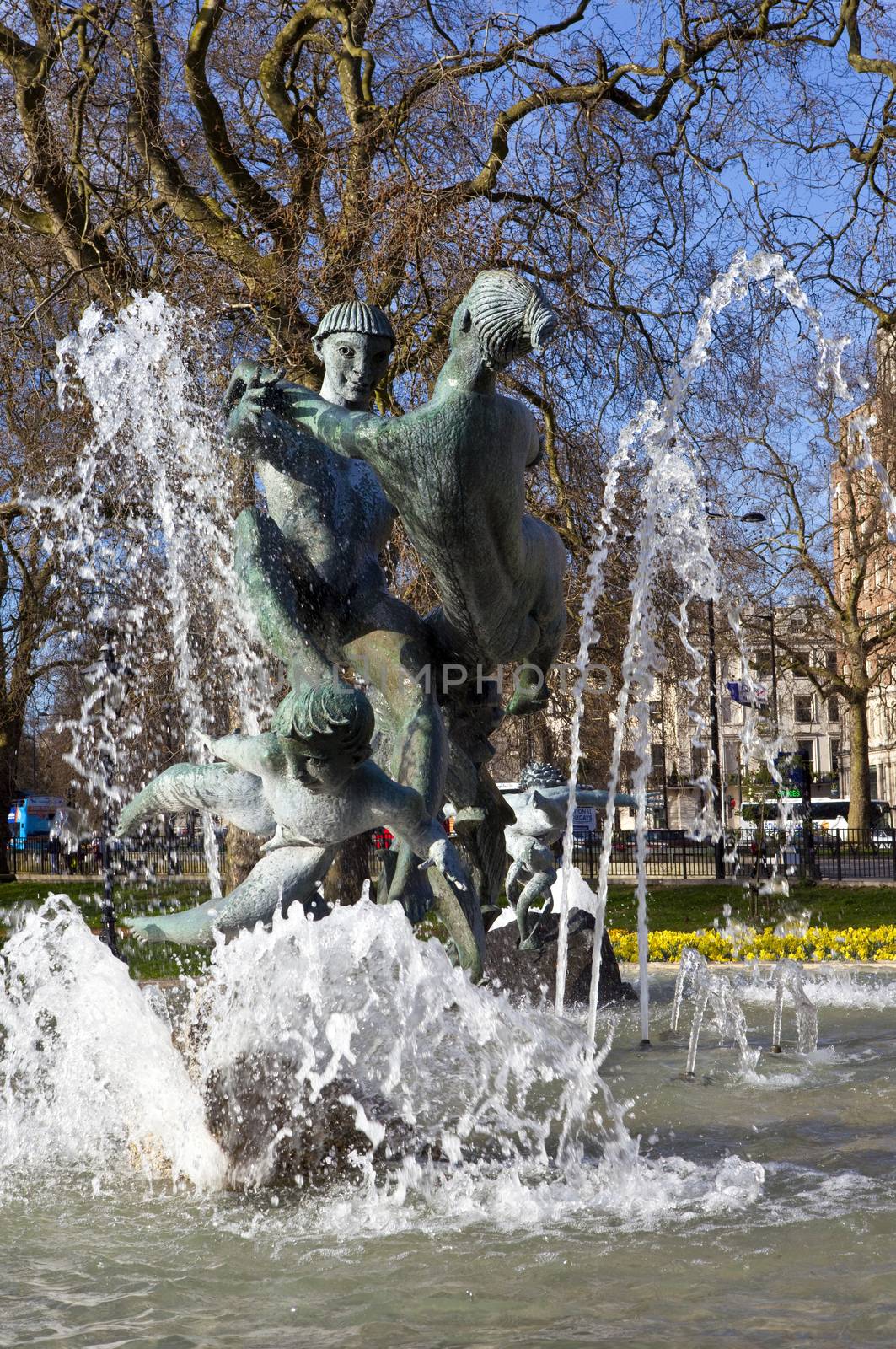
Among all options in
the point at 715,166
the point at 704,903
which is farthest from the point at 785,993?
the point at 704,903

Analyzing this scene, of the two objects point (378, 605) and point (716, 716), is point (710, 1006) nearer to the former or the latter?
point (378, 605)

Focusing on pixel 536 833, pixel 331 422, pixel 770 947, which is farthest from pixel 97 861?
pixel 331 422

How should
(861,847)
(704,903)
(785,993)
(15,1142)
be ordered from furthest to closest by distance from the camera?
(861,847)
(704,903)
(785,993)
(15,1142)

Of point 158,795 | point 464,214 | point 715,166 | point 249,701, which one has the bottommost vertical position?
point 158,795

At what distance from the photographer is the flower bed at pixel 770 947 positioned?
10828 millimetres

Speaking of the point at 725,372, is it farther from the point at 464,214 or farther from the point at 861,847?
the point at 861,847

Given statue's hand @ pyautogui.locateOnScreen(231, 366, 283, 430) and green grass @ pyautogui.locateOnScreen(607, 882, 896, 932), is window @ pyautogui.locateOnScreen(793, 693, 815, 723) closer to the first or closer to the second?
green grass @ pyautogui.locateOnScreen(607, 882, 896, 932)

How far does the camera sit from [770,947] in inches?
444

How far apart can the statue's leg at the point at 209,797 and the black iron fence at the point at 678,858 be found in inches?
604

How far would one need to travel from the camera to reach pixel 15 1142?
15.8 feet

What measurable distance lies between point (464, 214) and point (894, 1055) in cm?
695

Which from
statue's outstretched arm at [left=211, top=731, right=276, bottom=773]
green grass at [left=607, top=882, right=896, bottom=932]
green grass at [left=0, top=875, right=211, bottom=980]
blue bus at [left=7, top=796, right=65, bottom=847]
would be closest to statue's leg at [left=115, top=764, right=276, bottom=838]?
statue's outstretched arm at [left=211, top=731, right=276, bottom=773]

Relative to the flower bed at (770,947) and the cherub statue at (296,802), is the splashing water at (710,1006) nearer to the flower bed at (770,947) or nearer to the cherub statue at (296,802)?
the flower bed at (770,947)

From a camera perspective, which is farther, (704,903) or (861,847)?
(861,847)
